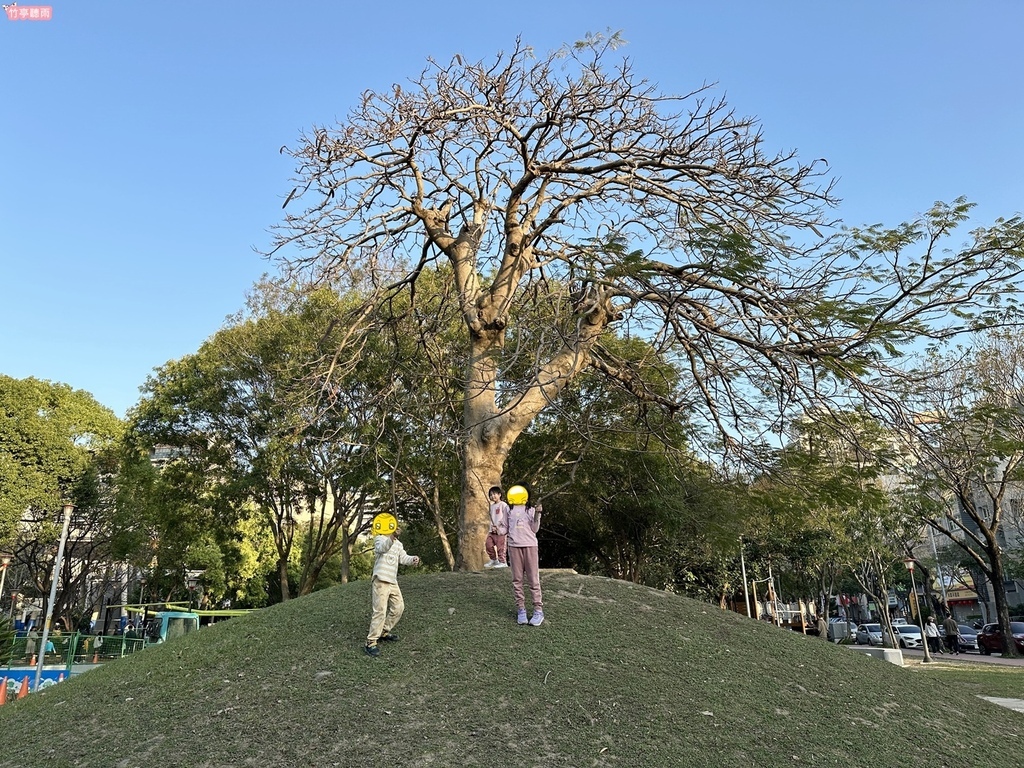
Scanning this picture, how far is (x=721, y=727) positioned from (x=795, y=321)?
18.7 feet

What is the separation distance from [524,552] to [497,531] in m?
1.91

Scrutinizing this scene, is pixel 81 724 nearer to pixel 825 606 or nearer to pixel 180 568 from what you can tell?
pixel 180 568

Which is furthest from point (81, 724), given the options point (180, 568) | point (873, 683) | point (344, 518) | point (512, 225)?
point (180, 568)

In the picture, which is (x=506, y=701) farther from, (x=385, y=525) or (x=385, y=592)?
(x=385, y=525)

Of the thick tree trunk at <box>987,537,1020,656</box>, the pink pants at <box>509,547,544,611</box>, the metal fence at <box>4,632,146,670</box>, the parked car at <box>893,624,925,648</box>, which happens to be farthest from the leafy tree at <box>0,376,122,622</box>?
the parked car at <box>893,624,925,648</box>

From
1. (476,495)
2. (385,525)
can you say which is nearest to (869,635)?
(476,495)

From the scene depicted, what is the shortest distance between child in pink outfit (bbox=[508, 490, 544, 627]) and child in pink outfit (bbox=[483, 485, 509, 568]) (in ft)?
0.70

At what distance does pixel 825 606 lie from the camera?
35719 mm

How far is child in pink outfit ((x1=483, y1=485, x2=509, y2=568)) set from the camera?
8648mm

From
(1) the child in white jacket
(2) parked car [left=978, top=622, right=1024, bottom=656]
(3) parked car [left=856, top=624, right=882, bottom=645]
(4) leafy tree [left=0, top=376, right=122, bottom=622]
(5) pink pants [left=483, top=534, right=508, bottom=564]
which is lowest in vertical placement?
(3) parked car [left=856, top=624, right=882, bottom=645]

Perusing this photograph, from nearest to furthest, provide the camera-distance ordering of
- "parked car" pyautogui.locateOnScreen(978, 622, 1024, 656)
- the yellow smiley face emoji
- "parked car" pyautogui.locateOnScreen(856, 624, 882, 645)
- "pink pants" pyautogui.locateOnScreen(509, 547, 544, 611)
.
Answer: the yellow smiley face emoji
"pink pants" pyautogui.locateOnScreen(509, 547, 544, 611)
"parked car" pyautogui.locateOnScreen(978, 622, 1024, 656)
"parked car" pyautogui.locateOnScreen(856, 624, 882, 645)

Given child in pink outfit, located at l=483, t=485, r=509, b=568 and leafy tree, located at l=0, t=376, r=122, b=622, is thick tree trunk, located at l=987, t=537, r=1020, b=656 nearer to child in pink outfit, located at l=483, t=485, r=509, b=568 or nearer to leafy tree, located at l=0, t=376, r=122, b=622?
child in pink outfit, located at l=483, t=485, r=509, b=568

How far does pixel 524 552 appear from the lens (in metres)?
7.55

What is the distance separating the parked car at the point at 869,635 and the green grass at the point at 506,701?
32.7 metres
